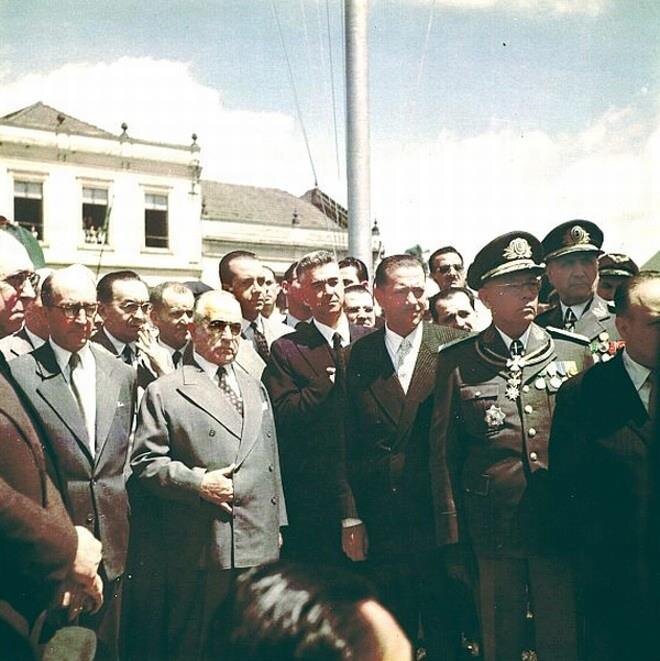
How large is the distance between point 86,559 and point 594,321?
2.32m

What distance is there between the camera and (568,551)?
10.7ft

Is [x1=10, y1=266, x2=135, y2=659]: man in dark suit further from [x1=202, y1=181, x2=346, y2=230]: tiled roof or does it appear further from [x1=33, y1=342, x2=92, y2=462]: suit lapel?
[x1=202, y1=181, x2=346, y2=230]: tiled roof

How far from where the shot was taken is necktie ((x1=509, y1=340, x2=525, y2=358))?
3.37 m

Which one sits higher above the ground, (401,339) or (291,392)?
(401,339)

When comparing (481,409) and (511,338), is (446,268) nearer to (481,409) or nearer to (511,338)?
(511,338)

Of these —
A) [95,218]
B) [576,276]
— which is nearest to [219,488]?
[576,276]

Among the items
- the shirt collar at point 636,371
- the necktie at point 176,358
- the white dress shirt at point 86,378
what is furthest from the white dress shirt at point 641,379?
the white dress shirt at point 86,378

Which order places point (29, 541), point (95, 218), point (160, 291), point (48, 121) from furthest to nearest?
point (95, 218)
point (48, 121)
point (160, 291)
point (29, 541)

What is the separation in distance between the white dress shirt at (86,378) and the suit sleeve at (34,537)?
0.42 meters

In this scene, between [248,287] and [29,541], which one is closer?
[29,541]

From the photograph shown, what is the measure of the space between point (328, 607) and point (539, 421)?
83.3 inches

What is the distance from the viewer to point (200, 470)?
3225mm

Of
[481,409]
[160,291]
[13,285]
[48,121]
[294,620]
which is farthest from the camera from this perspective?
[48,121]

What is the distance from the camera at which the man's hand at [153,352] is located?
3.63 meters
